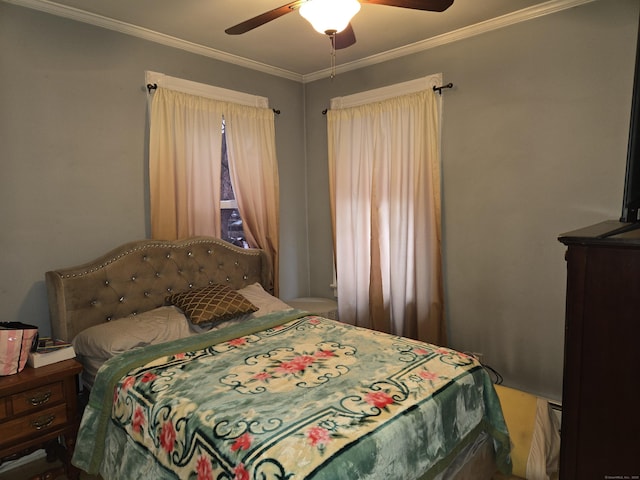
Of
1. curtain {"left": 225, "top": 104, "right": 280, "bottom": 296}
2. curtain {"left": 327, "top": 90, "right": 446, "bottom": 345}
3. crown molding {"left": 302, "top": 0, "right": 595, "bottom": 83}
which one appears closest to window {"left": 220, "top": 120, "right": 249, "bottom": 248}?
curtain {"left": 225, "top": 104, "right": 280, "bottom": 296}

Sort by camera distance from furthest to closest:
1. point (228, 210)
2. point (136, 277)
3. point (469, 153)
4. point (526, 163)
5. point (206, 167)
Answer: point (228, 210), point (206, 167), point (469, 153), point (526, 163), point (136, 277)

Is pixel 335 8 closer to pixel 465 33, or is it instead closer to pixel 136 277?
pixel 465 33

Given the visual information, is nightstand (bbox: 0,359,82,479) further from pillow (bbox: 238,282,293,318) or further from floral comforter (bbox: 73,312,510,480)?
pillow (bbox: 238,282,293,318)

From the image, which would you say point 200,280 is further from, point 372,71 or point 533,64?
point 533,64

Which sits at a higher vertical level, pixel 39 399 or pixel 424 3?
pixel 424 3

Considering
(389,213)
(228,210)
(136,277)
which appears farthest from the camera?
(228,210)

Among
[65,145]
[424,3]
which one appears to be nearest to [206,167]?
[65,145]

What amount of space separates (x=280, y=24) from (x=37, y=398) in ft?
8.60

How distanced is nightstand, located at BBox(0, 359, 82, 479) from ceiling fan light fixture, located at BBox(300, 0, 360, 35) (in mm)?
2031

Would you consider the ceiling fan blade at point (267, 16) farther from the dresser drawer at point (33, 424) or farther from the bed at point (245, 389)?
the dresser drawer at point (33, 424)

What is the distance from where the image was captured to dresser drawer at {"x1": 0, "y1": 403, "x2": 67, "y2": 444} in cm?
186

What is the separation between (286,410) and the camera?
154cm

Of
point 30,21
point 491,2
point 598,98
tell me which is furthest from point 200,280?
point 598,98

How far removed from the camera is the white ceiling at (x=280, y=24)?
2484 mm
